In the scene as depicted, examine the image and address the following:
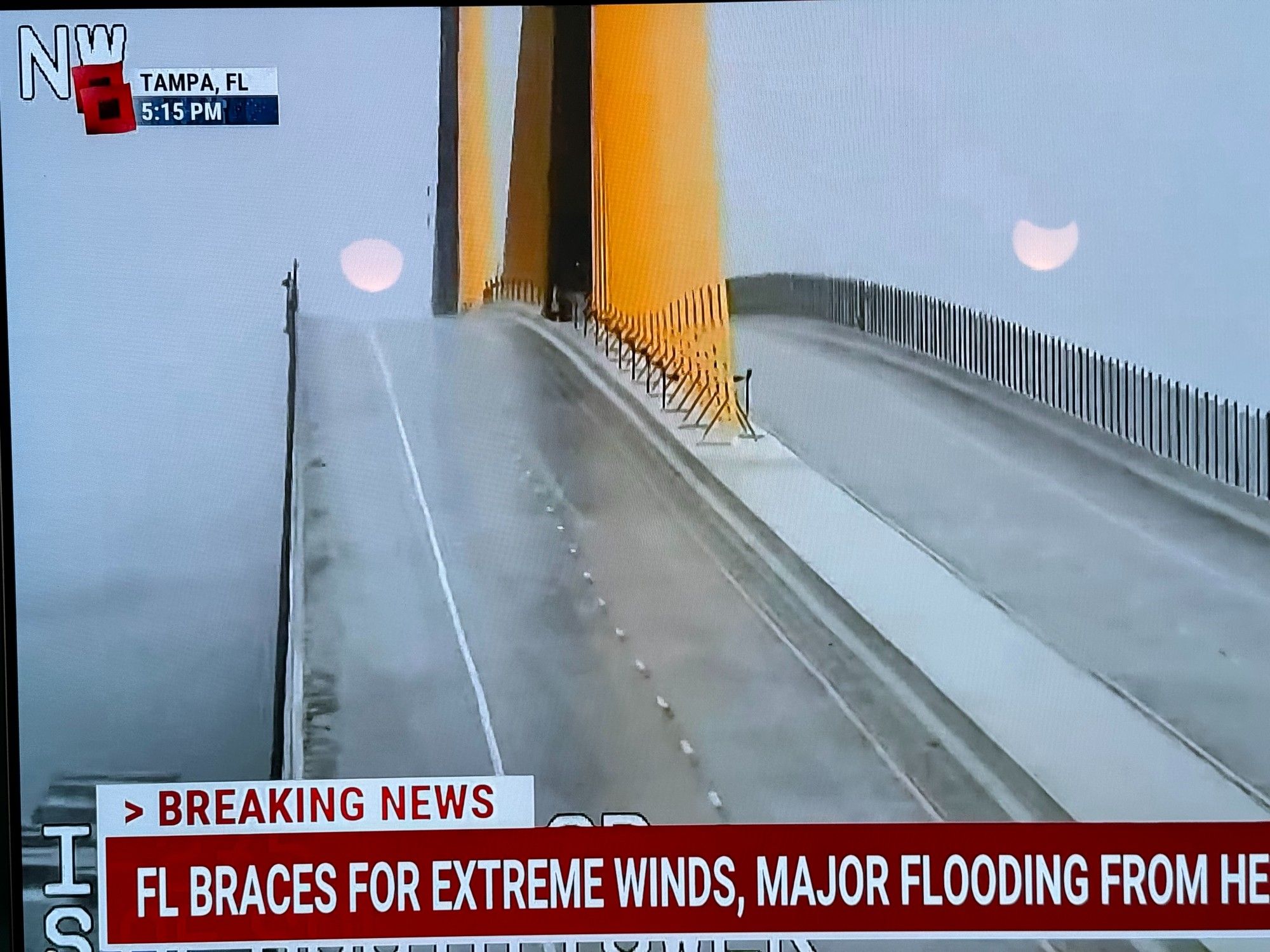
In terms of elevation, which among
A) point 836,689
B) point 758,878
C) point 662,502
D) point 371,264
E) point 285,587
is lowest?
point 758,878

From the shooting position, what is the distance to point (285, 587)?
169cm

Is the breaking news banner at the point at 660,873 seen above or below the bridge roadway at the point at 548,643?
below

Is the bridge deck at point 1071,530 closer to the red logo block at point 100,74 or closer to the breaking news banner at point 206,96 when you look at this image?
the breaking news banner at point 206,96

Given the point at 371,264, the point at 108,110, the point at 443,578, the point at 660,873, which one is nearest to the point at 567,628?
the point at 443,578

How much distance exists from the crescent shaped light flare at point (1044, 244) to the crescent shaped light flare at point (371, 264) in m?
0.84

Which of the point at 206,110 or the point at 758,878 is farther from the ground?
the point at 206,110

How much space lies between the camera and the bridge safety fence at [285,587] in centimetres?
168

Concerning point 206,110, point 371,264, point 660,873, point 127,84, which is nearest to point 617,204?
point 371,264

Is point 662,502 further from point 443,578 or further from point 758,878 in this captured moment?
point 758,878

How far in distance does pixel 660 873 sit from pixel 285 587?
63cm

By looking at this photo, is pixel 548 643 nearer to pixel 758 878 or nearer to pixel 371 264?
pixel 758 878

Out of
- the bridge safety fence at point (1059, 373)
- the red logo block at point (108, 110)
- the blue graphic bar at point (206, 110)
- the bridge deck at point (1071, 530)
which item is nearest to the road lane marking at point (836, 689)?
the bridge deck at point (1071, 530)

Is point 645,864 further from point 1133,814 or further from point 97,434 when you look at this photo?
point 97,434

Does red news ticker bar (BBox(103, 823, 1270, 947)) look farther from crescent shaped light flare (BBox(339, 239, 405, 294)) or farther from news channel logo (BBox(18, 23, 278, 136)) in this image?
news channel logo (BBox(18, 23, 278, 136))
